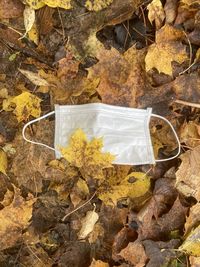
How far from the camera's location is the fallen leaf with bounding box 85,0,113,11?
1.49 m

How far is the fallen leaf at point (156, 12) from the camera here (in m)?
1.48

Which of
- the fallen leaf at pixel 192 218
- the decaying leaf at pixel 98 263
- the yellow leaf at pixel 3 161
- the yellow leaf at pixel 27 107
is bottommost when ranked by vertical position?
the decaying leaf at pixel 98 263

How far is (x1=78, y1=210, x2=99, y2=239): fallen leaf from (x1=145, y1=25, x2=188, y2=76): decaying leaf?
0.56 metres

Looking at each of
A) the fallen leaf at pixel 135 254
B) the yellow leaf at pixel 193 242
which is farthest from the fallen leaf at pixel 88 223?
the yellow leaf at pixel 193 242

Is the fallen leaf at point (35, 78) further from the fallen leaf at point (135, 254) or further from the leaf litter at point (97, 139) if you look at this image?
the fallen leaf at point (135, 254)

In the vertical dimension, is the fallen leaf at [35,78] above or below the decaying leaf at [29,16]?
below

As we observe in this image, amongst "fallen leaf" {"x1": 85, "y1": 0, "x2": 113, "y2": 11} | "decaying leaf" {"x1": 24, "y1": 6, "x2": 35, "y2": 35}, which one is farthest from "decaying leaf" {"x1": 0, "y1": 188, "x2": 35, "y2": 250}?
"fallen leaf" {"x1": 85, "y1": 0, "x2": 113, "y2": 11}

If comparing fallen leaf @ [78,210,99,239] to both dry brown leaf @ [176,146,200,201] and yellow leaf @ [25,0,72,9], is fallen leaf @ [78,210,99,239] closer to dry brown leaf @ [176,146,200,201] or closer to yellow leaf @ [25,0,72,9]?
dry brown leaf @ [176,146,200,201]

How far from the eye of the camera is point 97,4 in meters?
1.49

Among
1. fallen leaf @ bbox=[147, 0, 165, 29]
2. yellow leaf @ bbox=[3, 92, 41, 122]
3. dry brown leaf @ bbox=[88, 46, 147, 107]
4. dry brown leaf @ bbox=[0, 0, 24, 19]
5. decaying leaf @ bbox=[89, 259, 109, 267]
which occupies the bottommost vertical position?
decaying leaf @ bbox=[89, 259, 109, 267]

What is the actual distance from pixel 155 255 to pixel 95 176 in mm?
354

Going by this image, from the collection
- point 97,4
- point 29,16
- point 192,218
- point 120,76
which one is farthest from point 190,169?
point 29,16

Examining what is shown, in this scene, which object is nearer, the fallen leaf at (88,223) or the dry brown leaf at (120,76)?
the dry brown leaf at (120,76)

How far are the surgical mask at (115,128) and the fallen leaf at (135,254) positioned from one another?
30 centimetres
